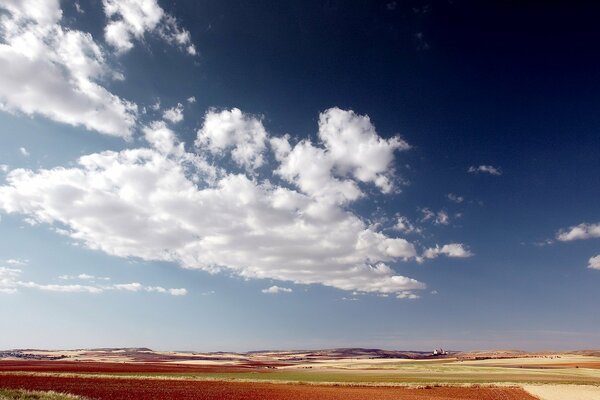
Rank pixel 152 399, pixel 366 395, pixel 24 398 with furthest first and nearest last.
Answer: pixel 366 395
pixel 152 399
pixel 24 398

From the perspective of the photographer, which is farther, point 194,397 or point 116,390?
point 116,390

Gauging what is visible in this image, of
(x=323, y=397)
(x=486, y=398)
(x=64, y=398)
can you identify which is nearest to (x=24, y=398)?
(x=64, y=398)

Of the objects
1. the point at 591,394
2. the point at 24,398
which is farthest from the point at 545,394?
the point at 24,398

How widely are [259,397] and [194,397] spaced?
A: 247 inches

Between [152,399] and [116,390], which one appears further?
[116,390]

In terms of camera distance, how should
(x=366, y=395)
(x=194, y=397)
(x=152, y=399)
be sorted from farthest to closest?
(x=366, y=395) → (x=194, y=397) → (x=152, y=399)

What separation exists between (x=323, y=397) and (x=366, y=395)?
498 centimetres

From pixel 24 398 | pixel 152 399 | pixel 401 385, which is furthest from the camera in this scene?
pixel 401 385

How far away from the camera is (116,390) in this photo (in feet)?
142

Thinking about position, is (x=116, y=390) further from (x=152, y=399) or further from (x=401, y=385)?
(x=401, y=385)

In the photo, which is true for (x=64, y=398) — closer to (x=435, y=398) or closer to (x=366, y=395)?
(x=366, y=395)

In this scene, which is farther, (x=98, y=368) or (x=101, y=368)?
(x=101, y=368)

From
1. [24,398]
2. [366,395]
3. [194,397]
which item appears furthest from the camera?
[366,395]

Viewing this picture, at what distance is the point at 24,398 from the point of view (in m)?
29.1
